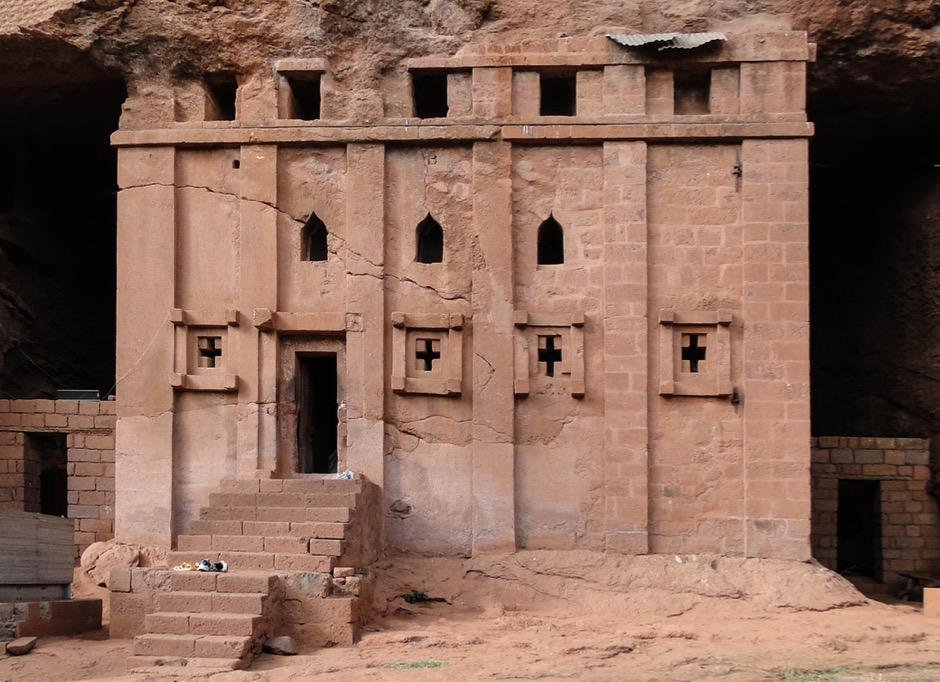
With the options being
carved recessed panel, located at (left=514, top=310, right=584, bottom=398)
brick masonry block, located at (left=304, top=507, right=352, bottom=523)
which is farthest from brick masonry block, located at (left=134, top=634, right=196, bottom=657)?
carved recessed panel, located at (left=514, top=310, right=584, bottom=398)

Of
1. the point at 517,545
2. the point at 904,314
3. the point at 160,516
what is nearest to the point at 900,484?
the point at 904,314

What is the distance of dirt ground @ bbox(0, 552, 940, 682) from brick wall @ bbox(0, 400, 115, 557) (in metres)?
3.49

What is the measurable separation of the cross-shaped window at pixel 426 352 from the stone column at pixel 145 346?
9.84 feet

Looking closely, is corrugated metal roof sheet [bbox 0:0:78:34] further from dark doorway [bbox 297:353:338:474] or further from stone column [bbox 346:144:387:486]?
dark doorway [bbox 297:353:338:474]

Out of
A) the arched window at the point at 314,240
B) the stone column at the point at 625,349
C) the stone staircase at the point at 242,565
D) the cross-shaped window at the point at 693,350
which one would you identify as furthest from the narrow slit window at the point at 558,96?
the stone staircase at the point at 242,565

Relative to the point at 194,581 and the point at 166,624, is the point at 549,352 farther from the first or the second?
the point at 166,624

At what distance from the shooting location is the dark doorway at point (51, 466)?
15728 mm

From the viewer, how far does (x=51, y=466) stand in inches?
659

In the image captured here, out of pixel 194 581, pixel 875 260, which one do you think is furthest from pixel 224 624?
pixel 875 260

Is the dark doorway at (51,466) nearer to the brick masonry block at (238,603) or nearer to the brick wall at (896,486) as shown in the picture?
the brick masonry block at (238,603)

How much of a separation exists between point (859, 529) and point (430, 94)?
9617 mm

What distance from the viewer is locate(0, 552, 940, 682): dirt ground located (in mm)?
9734

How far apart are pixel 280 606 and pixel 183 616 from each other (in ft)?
3.07

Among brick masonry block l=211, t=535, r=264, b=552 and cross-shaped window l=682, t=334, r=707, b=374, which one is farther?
cross-shaped window l=682, t=334, r=707, b=374
